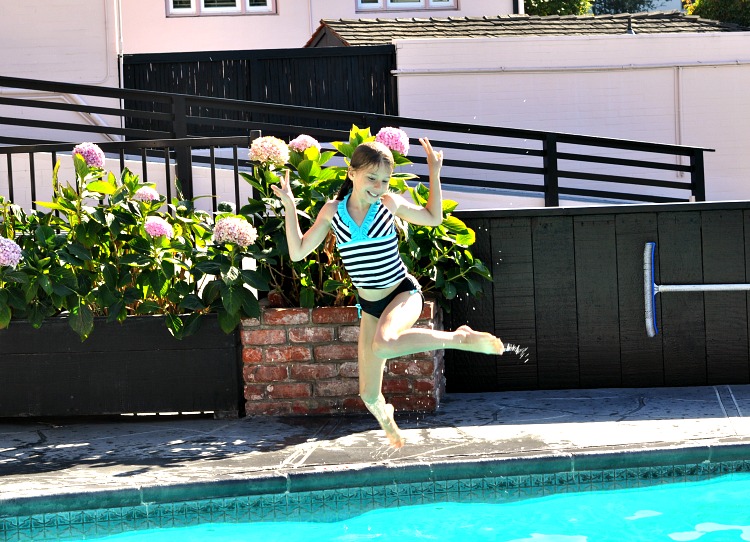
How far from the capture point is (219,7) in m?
17.7

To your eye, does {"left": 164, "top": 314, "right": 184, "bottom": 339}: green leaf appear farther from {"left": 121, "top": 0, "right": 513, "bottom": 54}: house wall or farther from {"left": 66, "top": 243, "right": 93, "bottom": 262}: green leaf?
{"left": 121, "top": 0, "right": 513, "bottom": 54}: house wall

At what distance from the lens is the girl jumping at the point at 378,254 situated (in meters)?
4.76

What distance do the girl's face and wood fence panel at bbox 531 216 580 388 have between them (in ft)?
7.45

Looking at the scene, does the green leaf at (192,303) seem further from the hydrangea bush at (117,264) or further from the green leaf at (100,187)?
A: the green leaf at (100,187)

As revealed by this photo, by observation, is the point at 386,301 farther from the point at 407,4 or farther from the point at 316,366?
the point at 407,4

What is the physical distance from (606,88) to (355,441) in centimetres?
1073

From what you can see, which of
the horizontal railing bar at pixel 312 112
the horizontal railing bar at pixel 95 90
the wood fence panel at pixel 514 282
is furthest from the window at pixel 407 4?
the wood fence panel at pixel 514 282

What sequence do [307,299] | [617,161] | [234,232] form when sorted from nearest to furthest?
[234,232]
[307,299]
[617,161]

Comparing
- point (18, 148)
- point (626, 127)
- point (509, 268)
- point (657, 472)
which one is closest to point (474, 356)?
point (509, 268)

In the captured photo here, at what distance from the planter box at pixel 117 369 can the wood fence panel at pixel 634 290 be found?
2477 mm

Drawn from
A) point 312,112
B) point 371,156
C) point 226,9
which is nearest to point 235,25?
point 226,9

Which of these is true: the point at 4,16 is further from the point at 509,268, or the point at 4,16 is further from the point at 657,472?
the point at 657,472

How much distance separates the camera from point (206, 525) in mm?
4852

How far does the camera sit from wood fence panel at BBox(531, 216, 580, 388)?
22.6 ft
